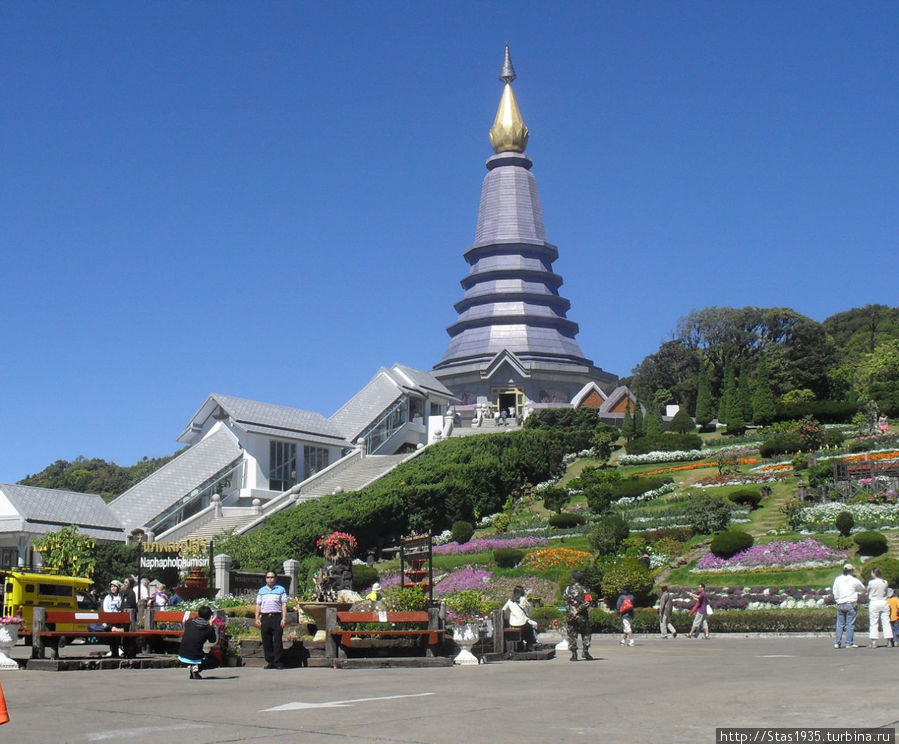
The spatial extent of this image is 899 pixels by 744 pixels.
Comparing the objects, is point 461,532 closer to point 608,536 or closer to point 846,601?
point 608,536

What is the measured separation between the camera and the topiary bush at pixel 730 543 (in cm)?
3181

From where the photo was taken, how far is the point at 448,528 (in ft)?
144

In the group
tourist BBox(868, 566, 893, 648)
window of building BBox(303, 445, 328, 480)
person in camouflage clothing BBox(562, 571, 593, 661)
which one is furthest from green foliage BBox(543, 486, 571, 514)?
person in camouflage clothing BBox(562, 571, 593, 661)

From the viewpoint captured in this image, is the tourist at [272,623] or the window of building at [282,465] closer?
the tourist at [272,623]

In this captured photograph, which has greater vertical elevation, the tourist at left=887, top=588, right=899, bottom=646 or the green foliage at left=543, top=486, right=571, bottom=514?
the green foliage at left=543, top=486, right=571, bottom=514

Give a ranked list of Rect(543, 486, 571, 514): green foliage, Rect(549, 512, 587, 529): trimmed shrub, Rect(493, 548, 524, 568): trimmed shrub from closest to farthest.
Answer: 1. Rect(493, 548, 524, 568): trimmed shrub
2. Rect(549, 512, 587, 529): trimmed shrub
3. Rect(543, 486, 571, 514): green foliage

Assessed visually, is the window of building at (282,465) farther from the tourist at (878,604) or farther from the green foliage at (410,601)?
the tourist at (878,604)

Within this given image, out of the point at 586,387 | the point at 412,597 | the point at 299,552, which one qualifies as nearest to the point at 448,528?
the point at 299,552

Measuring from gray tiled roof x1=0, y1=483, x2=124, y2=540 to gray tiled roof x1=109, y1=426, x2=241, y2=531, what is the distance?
0.92 m

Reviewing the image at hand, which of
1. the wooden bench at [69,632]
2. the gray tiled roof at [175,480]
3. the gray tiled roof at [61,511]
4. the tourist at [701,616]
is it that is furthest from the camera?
the gray tiled roof at [175,480]

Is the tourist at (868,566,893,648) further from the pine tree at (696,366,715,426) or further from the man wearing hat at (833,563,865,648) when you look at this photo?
the pine tree at (696,366,715,426)

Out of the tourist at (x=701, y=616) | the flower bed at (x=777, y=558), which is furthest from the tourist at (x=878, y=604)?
the flower bed at (x=777, y=558)

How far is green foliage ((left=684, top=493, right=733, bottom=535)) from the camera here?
35.5m

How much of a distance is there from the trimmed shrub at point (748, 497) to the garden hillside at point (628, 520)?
0.07 meters
